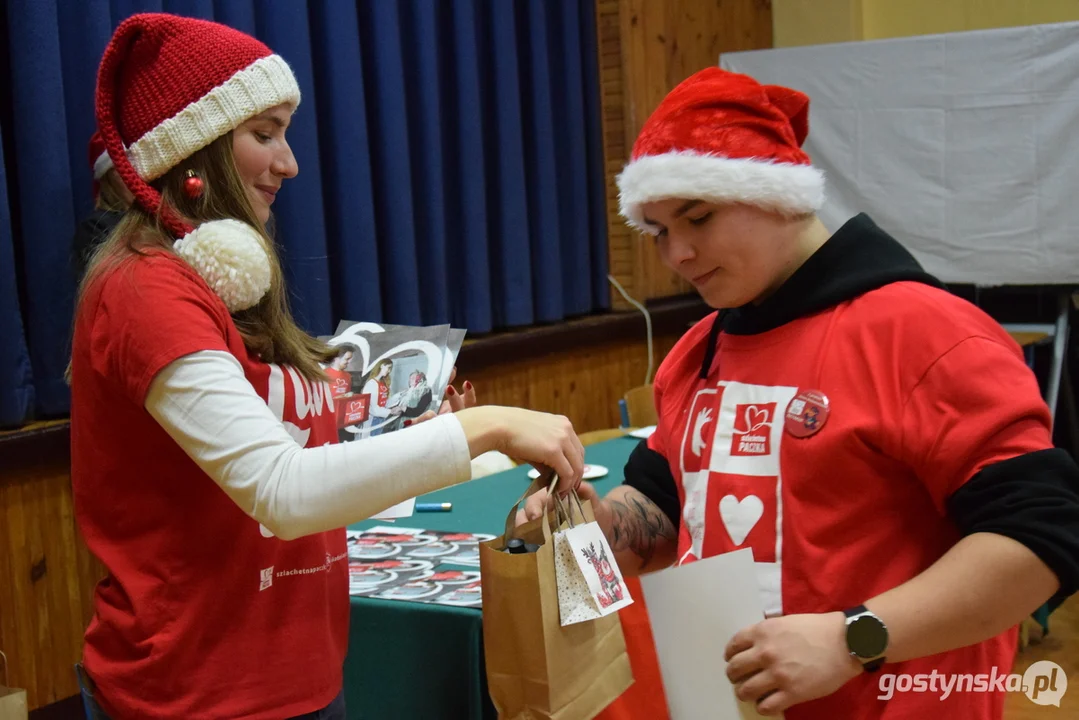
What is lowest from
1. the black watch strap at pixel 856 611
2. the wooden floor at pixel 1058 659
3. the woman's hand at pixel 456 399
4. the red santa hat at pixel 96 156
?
the wooden floor at pixel 1058 659

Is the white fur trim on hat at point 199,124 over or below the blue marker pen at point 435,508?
over

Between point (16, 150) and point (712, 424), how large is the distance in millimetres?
2033

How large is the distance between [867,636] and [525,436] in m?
0.41

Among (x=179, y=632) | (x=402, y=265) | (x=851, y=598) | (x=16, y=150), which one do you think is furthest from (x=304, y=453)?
(x=402, y=265)

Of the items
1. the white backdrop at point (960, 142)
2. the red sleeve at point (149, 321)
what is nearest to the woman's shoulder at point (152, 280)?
the red sleeve at point (149, 321)

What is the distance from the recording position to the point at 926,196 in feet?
15.0

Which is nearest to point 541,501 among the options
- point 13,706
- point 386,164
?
point 13,706

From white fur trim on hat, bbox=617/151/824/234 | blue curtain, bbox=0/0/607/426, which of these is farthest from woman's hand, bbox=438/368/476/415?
blue curtain, bbox=0/0/607/426

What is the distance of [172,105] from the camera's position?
132cm

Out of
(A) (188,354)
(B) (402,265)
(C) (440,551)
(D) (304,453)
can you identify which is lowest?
(C) (440,551)

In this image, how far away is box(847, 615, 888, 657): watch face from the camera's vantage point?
1075mm

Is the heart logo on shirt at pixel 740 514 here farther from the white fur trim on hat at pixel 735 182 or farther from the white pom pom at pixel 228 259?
the white pom pom at pixel 228 259

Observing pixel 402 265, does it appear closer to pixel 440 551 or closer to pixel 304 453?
pixel 440 551

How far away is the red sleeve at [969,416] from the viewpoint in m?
1.05
